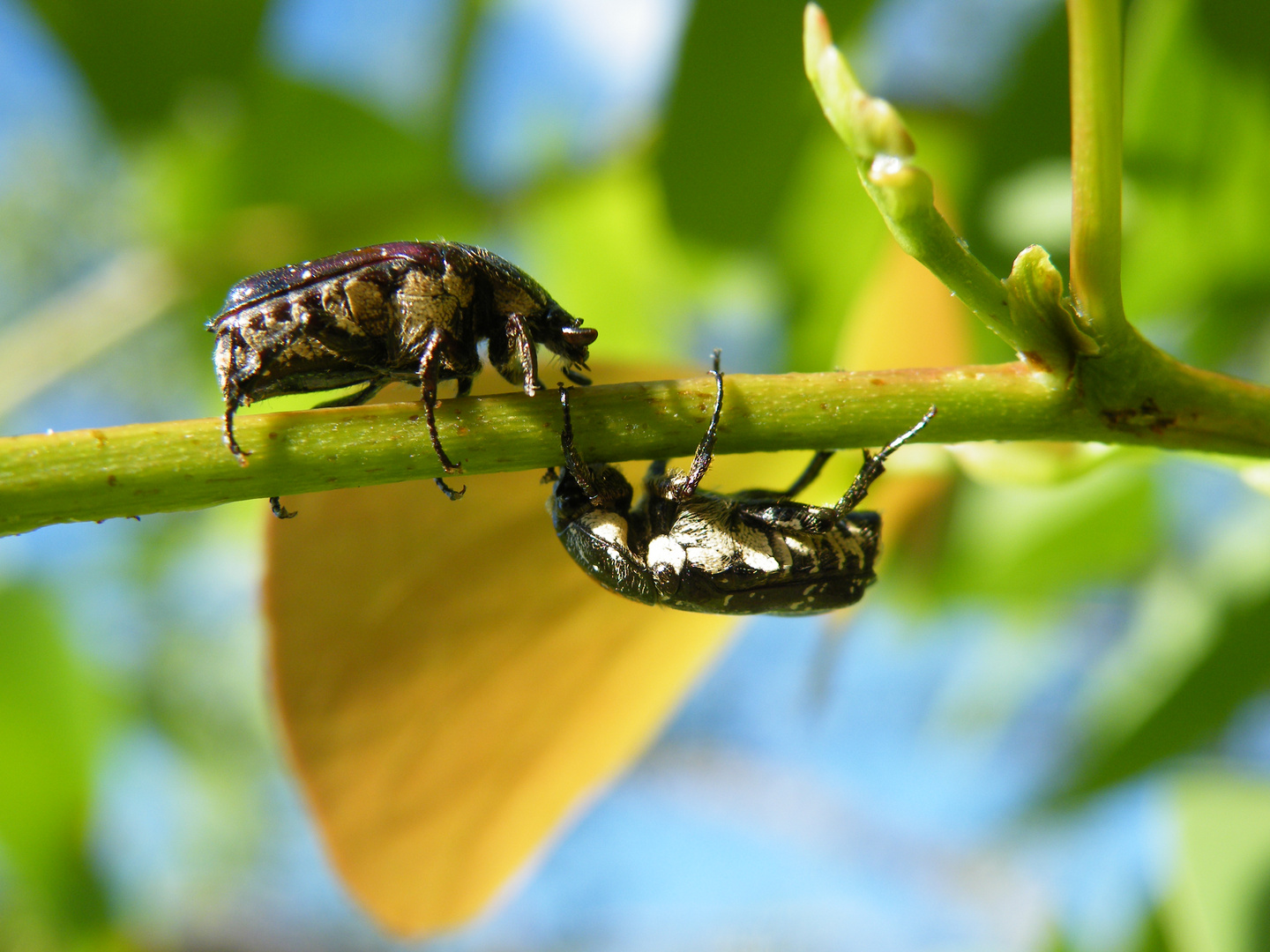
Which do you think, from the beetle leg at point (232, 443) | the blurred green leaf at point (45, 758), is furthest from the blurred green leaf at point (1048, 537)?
the blurred green leaf at point (45, 758)

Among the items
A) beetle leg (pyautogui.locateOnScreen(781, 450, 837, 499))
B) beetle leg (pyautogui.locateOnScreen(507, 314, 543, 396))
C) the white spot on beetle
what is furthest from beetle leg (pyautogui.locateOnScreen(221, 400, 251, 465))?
beetle leg (pyautogui.locateOnScreen(781, 450, 837, 499))

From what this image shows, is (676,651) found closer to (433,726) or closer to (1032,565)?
(433,726)

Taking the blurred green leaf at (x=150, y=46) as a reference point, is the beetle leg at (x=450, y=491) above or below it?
below

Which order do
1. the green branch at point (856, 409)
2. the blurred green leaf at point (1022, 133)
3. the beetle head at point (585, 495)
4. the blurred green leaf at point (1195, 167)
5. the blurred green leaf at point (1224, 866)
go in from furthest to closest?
the blurred green leaf at point (1022, 133), the blurred green leaf at point (1224, 866), the blurred green leaf at point (1195, 167), the beetle head at point (585, 495), the green branch at point (856, 409)

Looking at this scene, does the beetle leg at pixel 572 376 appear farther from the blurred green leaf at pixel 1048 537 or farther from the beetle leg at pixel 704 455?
the blurred green leaf at pixel 1048 537

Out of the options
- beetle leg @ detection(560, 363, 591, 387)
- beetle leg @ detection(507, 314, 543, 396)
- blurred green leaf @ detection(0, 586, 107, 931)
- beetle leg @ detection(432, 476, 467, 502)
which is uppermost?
beetle leg @ detection(507, 314, 543, 396)

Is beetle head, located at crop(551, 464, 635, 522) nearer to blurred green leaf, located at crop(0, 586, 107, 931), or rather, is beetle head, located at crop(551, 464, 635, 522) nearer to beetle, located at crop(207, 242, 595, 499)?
beetle, located at crop(207, 242, 595, 499)
